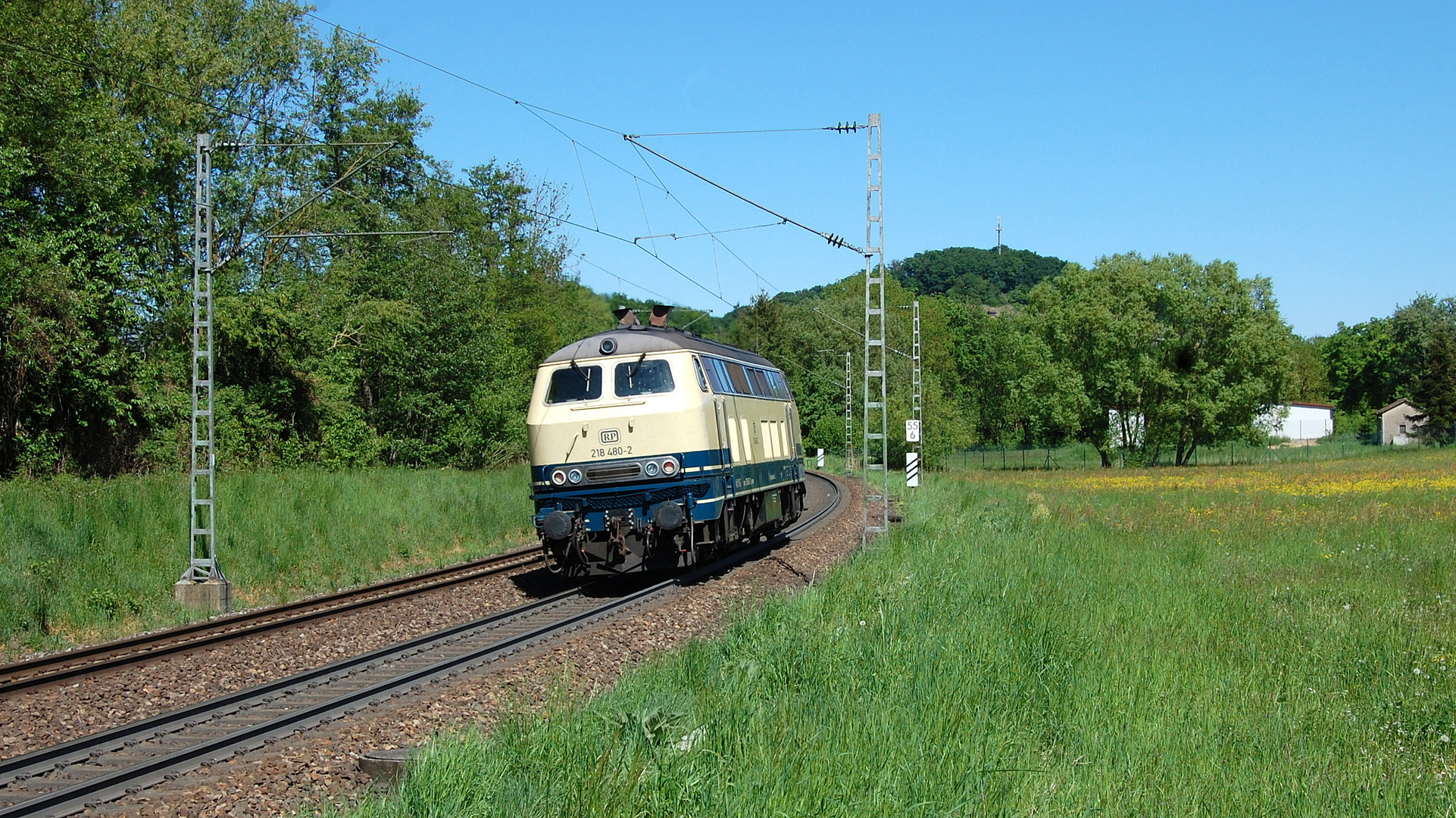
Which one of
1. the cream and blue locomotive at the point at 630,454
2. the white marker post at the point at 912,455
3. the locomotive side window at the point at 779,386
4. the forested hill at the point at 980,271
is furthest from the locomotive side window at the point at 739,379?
the forested hill at the point at 980,271

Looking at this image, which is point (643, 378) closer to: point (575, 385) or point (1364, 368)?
point (575, 385)

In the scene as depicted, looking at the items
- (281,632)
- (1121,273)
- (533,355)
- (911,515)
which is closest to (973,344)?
(1121,273)

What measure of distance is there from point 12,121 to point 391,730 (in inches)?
751

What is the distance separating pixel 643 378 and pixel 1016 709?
919cm

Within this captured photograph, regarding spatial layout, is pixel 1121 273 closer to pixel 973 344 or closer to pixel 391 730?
pixel 973 344

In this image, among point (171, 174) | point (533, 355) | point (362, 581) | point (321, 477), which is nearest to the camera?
point (362, 581)

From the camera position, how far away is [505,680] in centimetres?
958

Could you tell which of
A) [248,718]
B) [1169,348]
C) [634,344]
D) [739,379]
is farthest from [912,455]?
[1169,348]

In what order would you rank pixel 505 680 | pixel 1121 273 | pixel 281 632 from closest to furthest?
1. pixel 505 680
2. pixel 281 632
3. pixel 1121 273

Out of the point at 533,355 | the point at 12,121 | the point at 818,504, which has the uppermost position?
the point at 12,121

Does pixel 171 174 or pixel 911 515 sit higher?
pixel 171 174

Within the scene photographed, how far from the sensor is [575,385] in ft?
52.0

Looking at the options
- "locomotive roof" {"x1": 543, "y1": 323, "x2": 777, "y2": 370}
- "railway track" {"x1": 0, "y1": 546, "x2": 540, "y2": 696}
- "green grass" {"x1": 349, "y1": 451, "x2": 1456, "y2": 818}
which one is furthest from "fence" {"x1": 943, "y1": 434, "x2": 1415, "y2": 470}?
"green grass" {"x1": 349, "y1": 451, "x2": 1456, "y2": 818}

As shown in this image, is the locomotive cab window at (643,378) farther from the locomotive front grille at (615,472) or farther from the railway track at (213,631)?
the railway track at (213,631)
